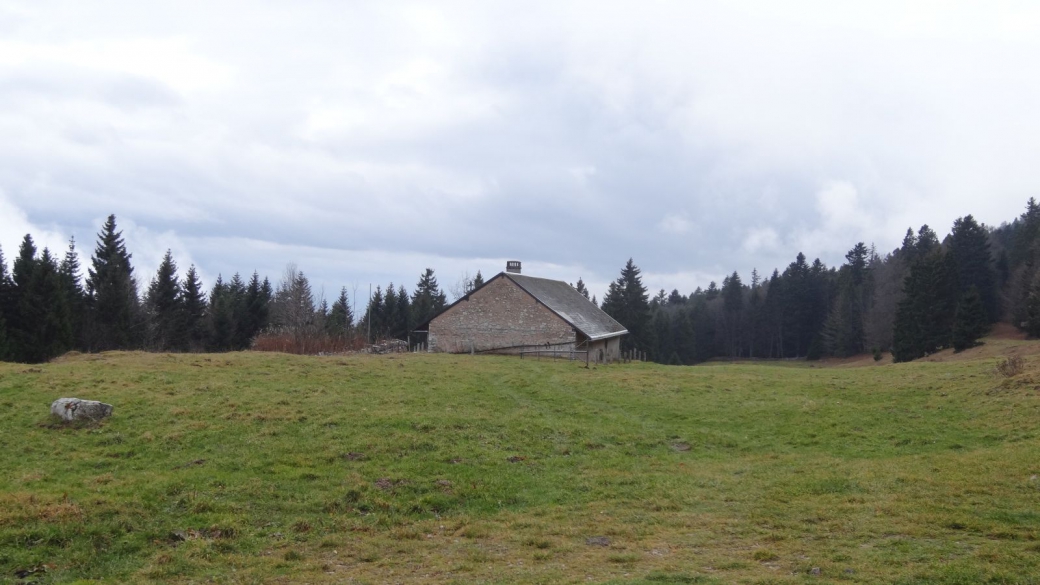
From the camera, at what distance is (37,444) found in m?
15.1

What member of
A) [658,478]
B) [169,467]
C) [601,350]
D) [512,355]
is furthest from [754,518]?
[601,350]

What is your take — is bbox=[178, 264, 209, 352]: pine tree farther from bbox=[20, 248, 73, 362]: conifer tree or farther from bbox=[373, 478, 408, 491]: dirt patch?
bbox=[373, 478, 408, 491]: dirt patch

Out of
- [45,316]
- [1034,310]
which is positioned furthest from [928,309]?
[45,316]

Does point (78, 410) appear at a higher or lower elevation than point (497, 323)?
lower

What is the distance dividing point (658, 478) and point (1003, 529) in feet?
20.7

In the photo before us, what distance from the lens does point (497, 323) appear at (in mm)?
49156

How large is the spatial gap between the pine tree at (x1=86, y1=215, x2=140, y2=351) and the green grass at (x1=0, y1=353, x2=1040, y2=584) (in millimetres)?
39515

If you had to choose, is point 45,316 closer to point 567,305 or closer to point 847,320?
point 567,305

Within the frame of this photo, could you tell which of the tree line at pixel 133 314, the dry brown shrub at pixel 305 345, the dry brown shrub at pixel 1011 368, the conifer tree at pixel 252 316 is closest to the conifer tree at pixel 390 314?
the tree line at pixel 133 314

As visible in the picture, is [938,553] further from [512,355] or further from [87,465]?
[512,355]

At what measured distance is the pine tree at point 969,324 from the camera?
61.9 m

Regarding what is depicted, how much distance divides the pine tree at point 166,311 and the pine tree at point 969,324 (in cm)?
7404

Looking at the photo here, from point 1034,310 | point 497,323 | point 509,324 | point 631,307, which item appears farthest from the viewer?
point 631,307

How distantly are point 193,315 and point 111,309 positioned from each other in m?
10.5
